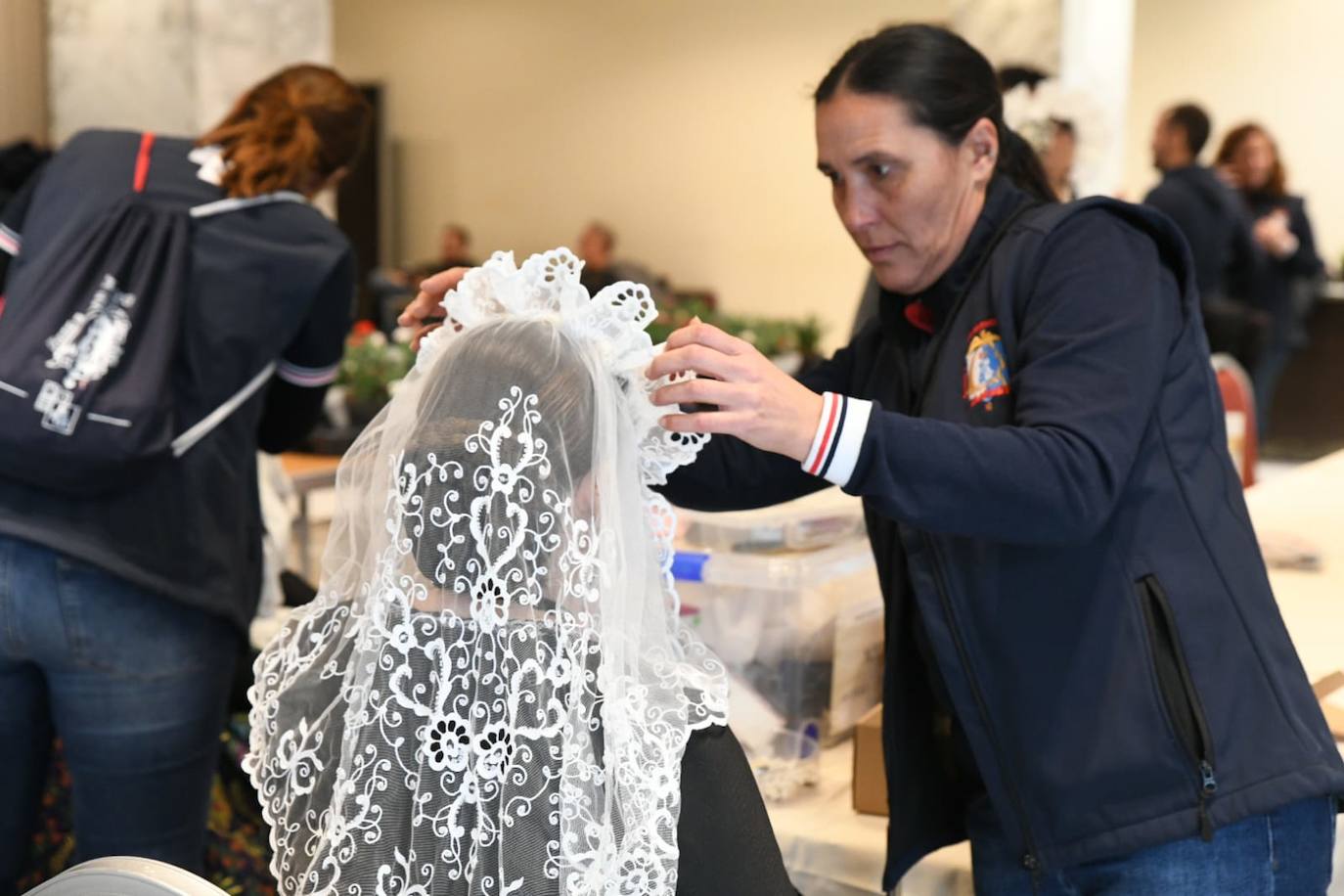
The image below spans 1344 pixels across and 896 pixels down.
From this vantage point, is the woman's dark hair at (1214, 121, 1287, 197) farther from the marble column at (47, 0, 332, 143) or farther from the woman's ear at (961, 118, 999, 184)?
the woman's ear at (961, 118, 999, 184)

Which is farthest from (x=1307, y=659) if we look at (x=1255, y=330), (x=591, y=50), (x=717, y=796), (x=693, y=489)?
(x=591, y=50)

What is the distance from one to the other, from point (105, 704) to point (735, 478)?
2.95 feet

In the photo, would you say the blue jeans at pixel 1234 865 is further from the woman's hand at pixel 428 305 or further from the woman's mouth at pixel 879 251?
the woman's hand at pixel 428 305

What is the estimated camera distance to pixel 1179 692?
4.41 feet

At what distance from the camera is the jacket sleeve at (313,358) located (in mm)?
2088

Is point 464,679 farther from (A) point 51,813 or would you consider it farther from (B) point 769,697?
(A) point 51,813

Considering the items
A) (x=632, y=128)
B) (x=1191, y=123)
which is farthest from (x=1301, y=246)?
(x=632, y=128)

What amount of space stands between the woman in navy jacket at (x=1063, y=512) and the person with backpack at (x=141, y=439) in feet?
2.97

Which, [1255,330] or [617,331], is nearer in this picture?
[617,331]

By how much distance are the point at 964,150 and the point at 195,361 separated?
107 centimetres

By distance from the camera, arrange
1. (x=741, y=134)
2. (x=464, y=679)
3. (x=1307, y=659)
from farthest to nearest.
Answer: (x=741, y=134) < (x=1307, y=659) < (x=464, y=679)

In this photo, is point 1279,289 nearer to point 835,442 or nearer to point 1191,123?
point 1191,123

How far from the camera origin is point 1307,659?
225 cm

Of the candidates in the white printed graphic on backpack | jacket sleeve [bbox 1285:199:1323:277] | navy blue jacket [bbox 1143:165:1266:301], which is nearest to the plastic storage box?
the white printed graphic on backpack
